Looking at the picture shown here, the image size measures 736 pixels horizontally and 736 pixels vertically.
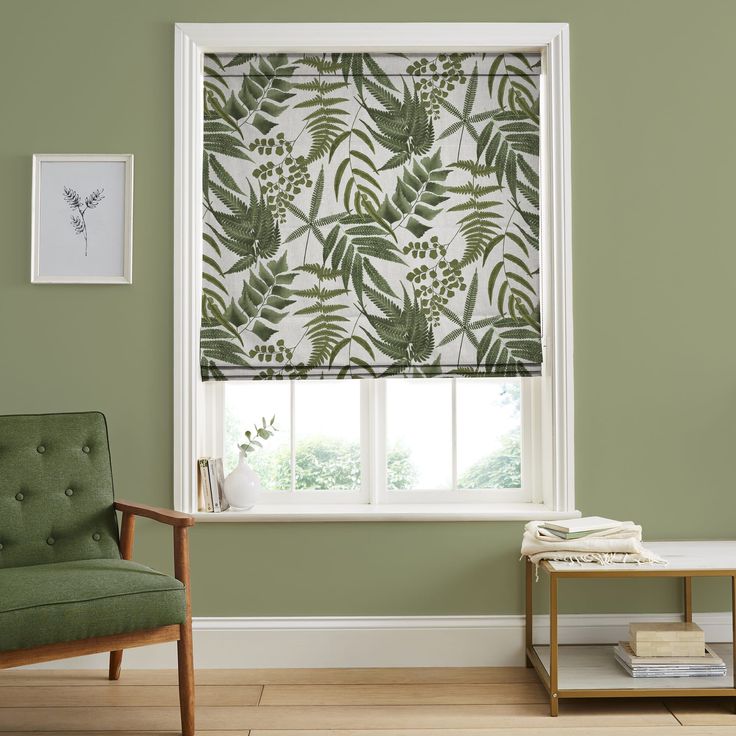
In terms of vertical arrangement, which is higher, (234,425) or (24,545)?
(234,425)

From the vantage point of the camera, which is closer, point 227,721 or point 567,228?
point 227,721

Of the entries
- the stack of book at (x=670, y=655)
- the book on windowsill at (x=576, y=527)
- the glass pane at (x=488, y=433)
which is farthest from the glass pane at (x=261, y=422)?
the stack of book at (x=670, y=655)

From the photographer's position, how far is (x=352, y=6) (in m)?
2.75

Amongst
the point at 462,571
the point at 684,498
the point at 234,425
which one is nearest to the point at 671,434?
the point at 684,498

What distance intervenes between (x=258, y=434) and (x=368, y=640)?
2.79 feet

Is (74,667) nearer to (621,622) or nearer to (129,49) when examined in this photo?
(621,622)

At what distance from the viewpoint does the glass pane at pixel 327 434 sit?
9.66ft

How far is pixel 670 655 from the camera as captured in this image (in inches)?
95.3

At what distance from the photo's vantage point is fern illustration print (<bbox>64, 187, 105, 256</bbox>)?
8.90ft

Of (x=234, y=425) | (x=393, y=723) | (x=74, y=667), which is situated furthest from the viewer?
(x=234, y=425)

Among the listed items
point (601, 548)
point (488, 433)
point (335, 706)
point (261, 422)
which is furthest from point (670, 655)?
point (261, 422)

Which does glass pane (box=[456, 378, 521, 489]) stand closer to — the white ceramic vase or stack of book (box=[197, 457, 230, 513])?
the white ceramic vase

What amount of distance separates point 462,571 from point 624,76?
75.5 inches

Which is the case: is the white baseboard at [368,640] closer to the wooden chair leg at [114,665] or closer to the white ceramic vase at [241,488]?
the wooden chair leg at [114,665]
